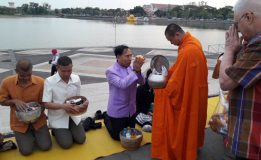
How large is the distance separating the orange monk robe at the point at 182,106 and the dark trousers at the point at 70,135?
46.1 inches

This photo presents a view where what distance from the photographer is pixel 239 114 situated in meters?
1.98

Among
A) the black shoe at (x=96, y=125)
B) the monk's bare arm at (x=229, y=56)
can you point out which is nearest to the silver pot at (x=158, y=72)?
the monk's bare arm at (x=229, y=56)

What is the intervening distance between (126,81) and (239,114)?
2.19 meters

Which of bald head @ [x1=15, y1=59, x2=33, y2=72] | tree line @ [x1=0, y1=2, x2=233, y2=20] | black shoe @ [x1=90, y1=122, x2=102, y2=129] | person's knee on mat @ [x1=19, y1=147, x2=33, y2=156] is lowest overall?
person's knee on mat @ [x1=19, y1=147, x2=33, y2=156]

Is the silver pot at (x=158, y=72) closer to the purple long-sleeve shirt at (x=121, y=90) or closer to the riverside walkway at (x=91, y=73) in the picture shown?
the purple long-sleeve shirt at (x=121, y=90)

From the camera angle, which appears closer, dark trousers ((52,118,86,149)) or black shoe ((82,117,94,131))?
dark trousers ((52,118,86,149))

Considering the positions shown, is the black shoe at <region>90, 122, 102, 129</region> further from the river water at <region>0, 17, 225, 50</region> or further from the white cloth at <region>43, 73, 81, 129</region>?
the river water at <region>0, 17, 225, 50</region>

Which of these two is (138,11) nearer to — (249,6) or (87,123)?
(87,123)

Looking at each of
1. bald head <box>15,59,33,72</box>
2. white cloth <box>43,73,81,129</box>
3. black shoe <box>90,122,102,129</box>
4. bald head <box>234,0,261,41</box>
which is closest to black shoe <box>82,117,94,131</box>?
black shoe <box>90,122,102,129</box>

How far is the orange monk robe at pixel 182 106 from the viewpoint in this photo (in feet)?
11.3

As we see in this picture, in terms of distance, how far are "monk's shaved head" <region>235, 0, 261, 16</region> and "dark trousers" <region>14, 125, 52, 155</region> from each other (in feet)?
10.1

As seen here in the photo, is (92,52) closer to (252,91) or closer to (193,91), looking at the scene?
(193,91)

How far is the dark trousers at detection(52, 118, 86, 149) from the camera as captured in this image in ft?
13.6

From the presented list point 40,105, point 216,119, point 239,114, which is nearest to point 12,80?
point 40,105
